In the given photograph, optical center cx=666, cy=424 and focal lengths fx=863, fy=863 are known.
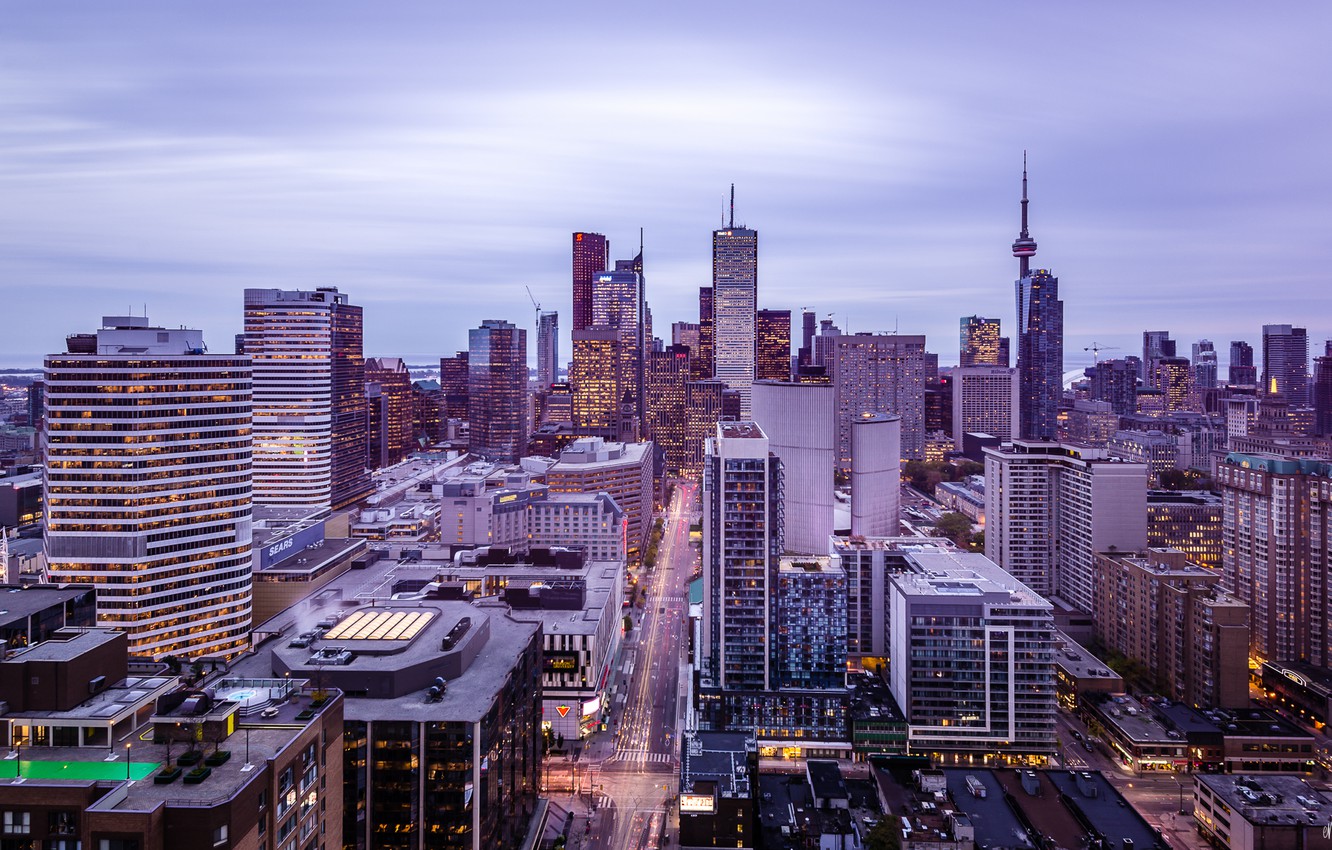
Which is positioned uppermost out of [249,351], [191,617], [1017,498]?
[249,351]

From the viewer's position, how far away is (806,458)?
156750mm

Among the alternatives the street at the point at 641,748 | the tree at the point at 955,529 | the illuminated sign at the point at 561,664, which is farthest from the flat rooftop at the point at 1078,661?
the illuminated sign at the point at 561,664

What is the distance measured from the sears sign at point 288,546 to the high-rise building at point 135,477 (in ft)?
80.7

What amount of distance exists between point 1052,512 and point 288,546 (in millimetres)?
120036

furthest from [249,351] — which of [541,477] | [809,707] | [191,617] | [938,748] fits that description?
[938,748]

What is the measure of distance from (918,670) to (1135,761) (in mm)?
23202

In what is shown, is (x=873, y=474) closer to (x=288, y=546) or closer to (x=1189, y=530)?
(x=1189, y=530)

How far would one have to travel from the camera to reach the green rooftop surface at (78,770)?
36.0 metres

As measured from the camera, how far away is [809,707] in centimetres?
9188

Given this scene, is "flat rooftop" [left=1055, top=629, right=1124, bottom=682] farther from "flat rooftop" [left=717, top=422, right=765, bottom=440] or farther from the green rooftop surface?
the green rooftop surface

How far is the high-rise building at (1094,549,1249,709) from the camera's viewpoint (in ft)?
319

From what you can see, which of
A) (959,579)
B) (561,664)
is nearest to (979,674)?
(959,579)

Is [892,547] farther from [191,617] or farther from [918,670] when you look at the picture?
[191,617]

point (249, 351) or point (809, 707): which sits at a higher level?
point (249, 351)
